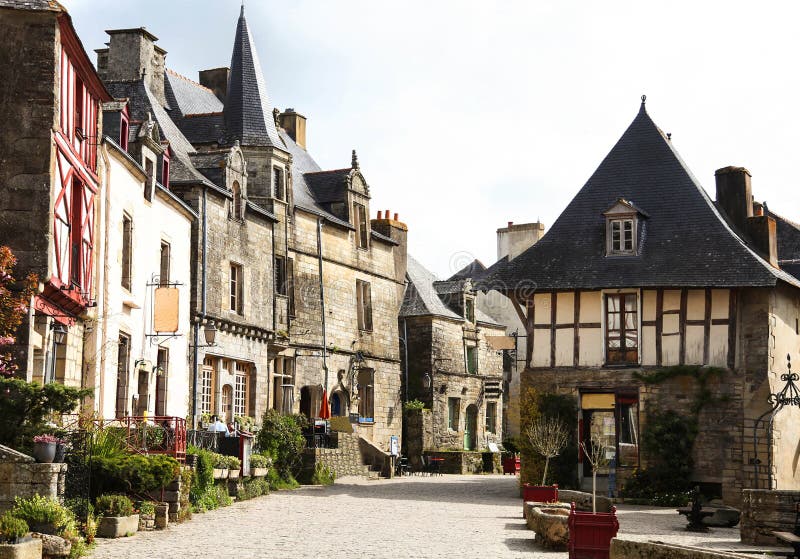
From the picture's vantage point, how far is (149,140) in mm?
21062

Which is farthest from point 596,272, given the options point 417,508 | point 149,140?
point 149,140

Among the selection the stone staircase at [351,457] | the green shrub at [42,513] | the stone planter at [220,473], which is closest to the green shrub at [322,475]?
the stone staircase at [351,457]

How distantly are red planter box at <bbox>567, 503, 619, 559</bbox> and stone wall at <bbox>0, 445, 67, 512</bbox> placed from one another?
5462mm

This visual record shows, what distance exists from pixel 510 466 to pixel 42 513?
87.1ft

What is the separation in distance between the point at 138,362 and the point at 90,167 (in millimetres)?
4008

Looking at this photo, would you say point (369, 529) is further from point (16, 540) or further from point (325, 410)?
point (325, 410)

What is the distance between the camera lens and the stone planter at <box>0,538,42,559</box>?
33.5ft

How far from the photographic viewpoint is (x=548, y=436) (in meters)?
23.8

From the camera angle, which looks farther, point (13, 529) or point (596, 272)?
point (596, 272)

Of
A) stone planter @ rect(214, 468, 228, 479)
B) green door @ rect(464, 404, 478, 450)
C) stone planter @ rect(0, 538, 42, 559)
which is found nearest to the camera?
stone planter @ rect(0, 538, 42, 559)

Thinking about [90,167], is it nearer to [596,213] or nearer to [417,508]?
[417,508]

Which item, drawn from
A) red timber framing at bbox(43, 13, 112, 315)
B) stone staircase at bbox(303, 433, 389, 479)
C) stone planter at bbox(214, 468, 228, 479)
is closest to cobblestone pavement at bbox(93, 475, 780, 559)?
stone planter at bbox(214, 468, 228, 479)

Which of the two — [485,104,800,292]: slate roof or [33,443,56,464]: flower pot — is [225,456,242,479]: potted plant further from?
[485,104,800,292]: slate roof

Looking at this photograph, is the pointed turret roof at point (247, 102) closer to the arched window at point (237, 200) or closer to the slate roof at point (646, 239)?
the arched window at point (237, 200)
